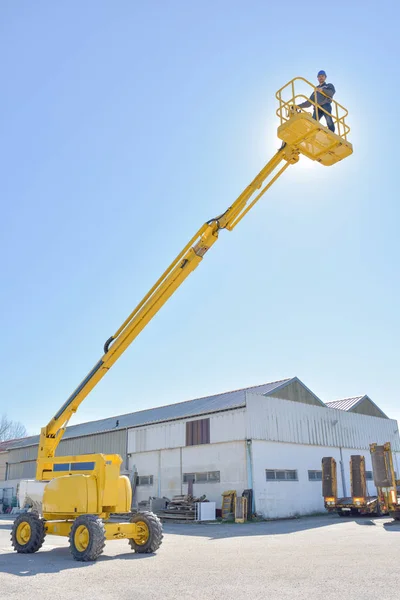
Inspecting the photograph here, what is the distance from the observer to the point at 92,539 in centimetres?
1147

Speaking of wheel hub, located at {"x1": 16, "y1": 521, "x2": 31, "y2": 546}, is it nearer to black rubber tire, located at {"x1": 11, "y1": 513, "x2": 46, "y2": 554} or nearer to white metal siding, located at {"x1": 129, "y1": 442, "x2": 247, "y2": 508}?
black rubber tire, located at {"x1": 11, "y1": 513, "x2": 46, "y2": 554}

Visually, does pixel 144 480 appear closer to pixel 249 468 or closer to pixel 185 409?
pixel 185 409

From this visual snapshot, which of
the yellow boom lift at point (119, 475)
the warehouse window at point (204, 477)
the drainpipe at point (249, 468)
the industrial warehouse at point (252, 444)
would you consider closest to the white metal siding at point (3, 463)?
the industrial warehouse at point (252, 444)

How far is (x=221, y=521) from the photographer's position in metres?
25.0

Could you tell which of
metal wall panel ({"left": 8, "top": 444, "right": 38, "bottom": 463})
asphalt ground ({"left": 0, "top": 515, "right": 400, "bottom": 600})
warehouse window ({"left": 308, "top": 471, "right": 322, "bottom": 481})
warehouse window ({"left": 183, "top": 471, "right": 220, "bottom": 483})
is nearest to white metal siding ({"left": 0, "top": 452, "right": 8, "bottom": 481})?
metal wall panel ({"left": 8, "top": 444, "right": 38, "bottom": 463})

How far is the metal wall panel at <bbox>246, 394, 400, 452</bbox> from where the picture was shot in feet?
89.2

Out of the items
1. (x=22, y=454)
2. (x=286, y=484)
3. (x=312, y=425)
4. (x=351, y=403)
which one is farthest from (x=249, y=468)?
(x=22, y=454)

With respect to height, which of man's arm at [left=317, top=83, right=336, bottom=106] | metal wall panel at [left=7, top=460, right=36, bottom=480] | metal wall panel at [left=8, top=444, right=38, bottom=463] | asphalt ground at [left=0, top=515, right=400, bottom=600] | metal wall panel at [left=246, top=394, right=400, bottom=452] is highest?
man's arm at [left=317, top=83, right=336, bottom=106]

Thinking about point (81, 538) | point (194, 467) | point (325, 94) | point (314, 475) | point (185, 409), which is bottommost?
point (81, 538)

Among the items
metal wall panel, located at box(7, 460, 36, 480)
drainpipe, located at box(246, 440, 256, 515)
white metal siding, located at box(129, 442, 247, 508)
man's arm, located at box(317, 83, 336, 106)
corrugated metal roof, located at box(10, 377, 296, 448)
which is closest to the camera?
man's arm, located at box(317, 83, 336, 106)

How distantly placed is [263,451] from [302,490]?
3876mm

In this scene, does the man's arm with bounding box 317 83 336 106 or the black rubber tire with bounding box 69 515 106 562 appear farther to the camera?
the man's arm with bounding box 317 83 336 106

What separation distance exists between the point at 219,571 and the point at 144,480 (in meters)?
22.1

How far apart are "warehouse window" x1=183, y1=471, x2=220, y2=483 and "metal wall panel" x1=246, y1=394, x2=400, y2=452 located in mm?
3119
